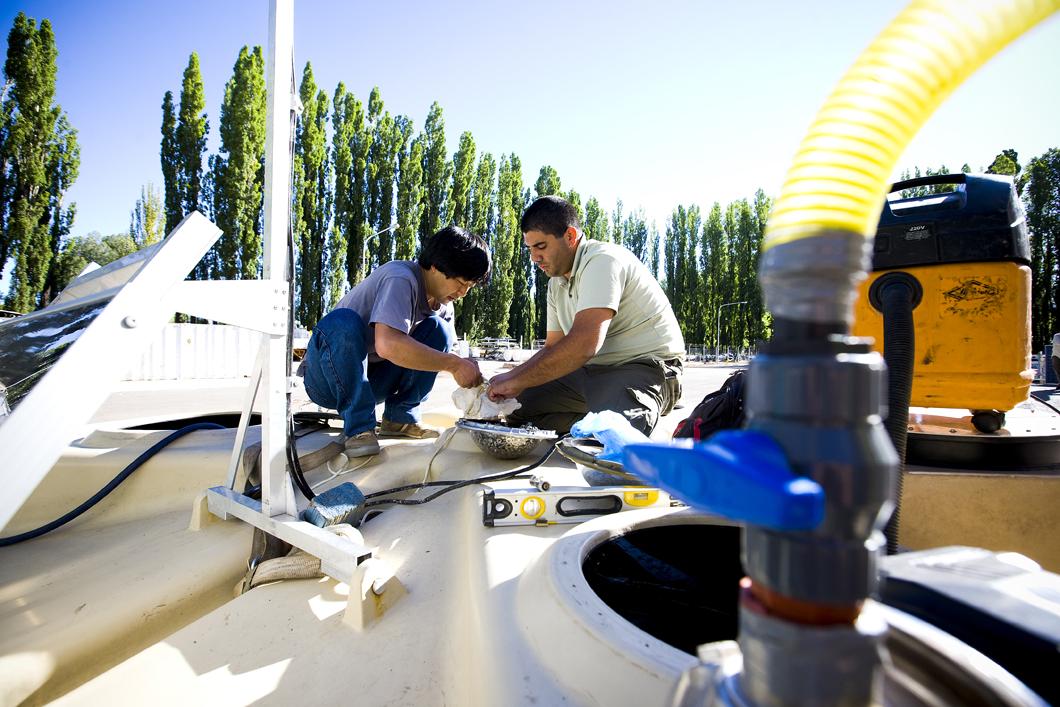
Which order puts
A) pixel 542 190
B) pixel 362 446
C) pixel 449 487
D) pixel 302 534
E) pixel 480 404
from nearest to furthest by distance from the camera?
pixel 302 534
pixel 449 487
pixel 362 446
pixel 480 404
pixel 542 190

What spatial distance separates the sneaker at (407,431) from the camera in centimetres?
223

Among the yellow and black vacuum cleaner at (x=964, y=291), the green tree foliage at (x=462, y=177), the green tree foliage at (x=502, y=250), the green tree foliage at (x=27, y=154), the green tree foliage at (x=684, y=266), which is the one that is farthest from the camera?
the green tree foliage at (x=684, y=266)

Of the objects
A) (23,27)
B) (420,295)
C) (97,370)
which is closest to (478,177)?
(23,27)

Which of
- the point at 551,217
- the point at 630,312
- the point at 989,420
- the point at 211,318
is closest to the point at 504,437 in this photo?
the point at 211,318

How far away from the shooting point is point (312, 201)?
18625 millimetres

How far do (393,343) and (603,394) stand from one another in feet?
2.81

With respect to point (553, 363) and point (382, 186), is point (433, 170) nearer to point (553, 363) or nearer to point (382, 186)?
point (382, 186)

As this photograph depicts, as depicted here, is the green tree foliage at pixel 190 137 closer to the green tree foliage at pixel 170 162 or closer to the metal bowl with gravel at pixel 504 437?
the green tree foliage at pixel 170 162

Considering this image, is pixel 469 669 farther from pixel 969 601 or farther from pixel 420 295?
pixel 420 295

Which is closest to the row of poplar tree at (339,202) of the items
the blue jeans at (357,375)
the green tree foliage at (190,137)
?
the green tree foliage at (190,137)

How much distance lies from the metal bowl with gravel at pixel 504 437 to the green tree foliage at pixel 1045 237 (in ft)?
71.3

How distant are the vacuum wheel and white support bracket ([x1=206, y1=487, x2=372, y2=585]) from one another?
4.77 ft

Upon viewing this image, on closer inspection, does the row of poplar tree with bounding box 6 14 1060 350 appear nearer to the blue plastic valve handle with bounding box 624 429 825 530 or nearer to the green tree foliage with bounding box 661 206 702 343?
the green tree foliage with bounding box 661 206 702 343

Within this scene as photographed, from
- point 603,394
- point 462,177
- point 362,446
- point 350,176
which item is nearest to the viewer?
point 362,446
